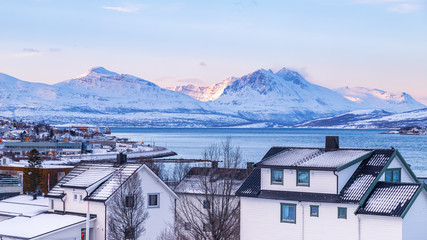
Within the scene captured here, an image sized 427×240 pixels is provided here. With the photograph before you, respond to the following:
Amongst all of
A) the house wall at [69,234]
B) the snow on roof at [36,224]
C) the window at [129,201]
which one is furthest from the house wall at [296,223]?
the snow on roof at [36,224]

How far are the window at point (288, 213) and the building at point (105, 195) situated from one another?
9.62m

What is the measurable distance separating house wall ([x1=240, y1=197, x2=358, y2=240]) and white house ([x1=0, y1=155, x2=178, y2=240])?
24.3ft

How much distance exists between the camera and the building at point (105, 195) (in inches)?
1552

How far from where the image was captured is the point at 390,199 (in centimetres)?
3131

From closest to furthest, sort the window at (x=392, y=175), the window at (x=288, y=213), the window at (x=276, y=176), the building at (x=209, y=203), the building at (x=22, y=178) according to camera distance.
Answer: the window at (x=288, y=213) → the window at (x=392, y=175) → the window at (x=276, y=176) → the building at (x=209, y=203) → the building at (x=22, y=178)

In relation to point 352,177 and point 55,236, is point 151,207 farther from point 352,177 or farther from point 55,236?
point 352,177

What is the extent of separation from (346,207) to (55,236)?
1587 cm

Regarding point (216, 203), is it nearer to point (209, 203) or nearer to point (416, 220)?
point (209, 203)

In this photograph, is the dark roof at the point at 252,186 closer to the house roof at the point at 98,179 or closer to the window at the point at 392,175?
the window at the point at 392,175

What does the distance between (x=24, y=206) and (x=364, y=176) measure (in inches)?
894

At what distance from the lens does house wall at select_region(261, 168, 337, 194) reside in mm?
32781

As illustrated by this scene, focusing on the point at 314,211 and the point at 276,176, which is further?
the point at 276,176

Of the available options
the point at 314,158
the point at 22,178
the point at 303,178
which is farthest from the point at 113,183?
the point at 22,178

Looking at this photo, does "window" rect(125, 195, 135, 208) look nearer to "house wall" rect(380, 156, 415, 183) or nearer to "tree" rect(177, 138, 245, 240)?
"tree" rect(177, 138, 245, 240)
